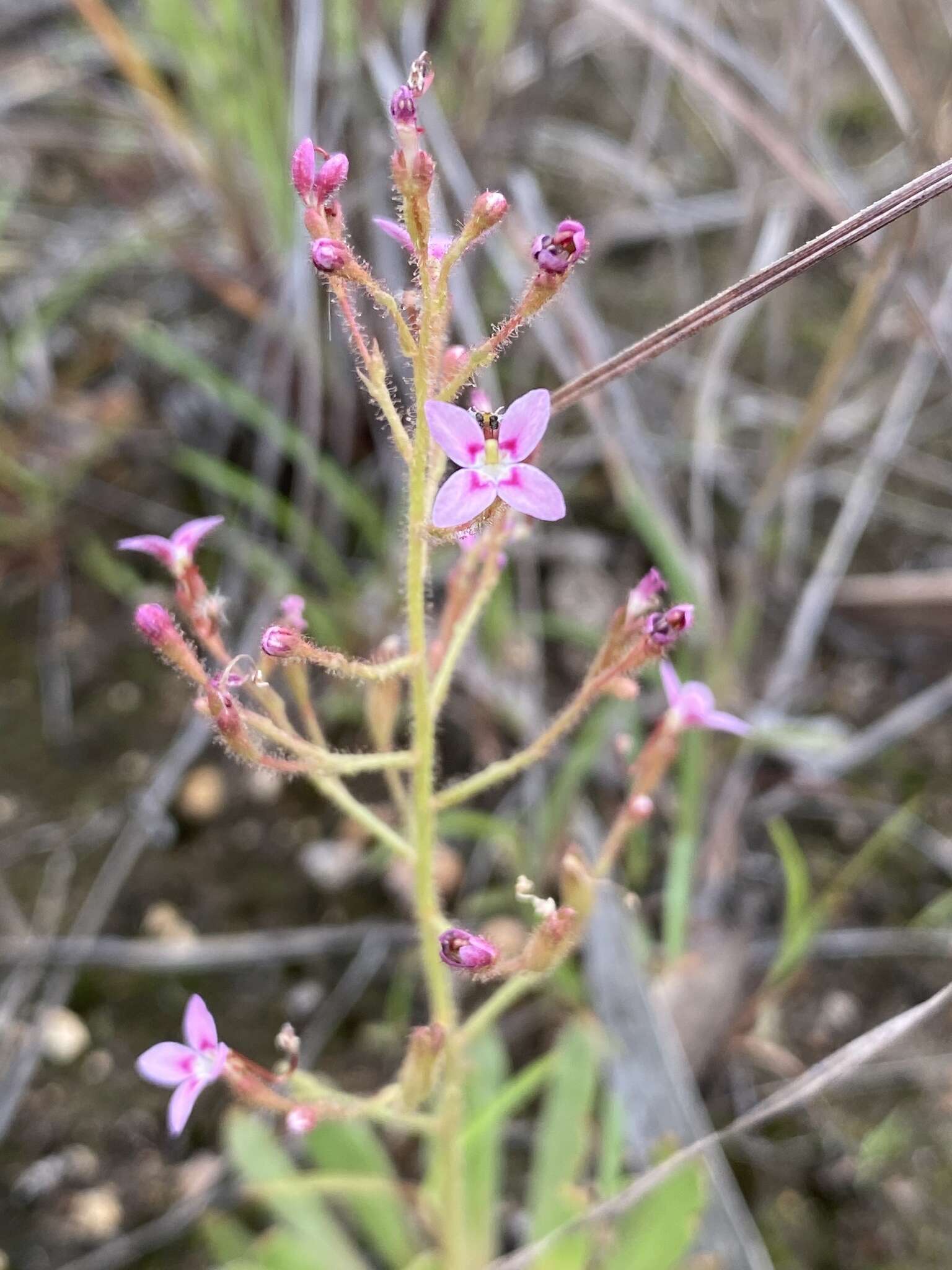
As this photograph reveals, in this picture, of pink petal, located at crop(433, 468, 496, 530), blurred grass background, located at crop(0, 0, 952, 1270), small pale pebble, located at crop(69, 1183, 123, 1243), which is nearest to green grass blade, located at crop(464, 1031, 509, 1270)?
blurred grass background, located at crop(0, 0, 952, 1270)

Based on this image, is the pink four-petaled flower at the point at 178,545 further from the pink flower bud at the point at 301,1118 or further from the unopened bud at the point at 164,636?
the pink flower bud at the point at 301,1118

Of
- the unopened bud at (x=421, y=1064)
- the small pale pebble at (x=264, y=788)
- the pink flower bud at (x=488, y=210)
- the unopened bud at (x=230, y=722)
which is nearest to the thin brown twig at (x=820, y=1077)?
the unopened bud at (x=421, y=1064)

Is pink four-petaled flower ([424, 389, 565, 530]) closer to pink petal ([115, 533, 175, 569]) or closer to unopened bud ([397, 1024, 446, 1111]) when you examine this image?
pink petal ([115, 533, 175, 569])

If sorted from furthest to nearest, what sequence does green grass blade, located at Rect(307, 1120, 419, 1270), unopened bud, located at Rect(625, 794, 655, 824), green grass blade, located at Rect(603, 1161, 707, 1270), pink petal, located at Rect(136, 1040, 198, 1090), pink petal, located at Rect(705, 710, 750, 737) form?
green grass blade, located at Rect(307, 1120, 419, 1270), green grass blade, located at Rect(603, 1161, 707, 1270), unopened bud, located at Rect(625, 794, 655, 824), pink petal, located at Rect(705, 710, 750, 737), pink petal, located at Rect(136, 1040, 198, 1090)

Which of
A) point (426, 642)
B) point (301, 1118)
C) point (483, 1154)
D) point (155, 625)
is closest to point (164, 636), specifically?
point (155, 625)

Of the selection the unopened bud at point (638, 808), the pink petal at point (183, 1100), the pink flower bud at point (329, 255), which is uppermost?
the pink flower bud at point (329, 255)

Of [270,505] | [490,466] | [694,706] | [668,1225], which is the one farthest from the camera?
[270,505]

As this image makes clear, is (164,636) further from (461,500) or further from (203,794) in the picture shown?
(203,794)
